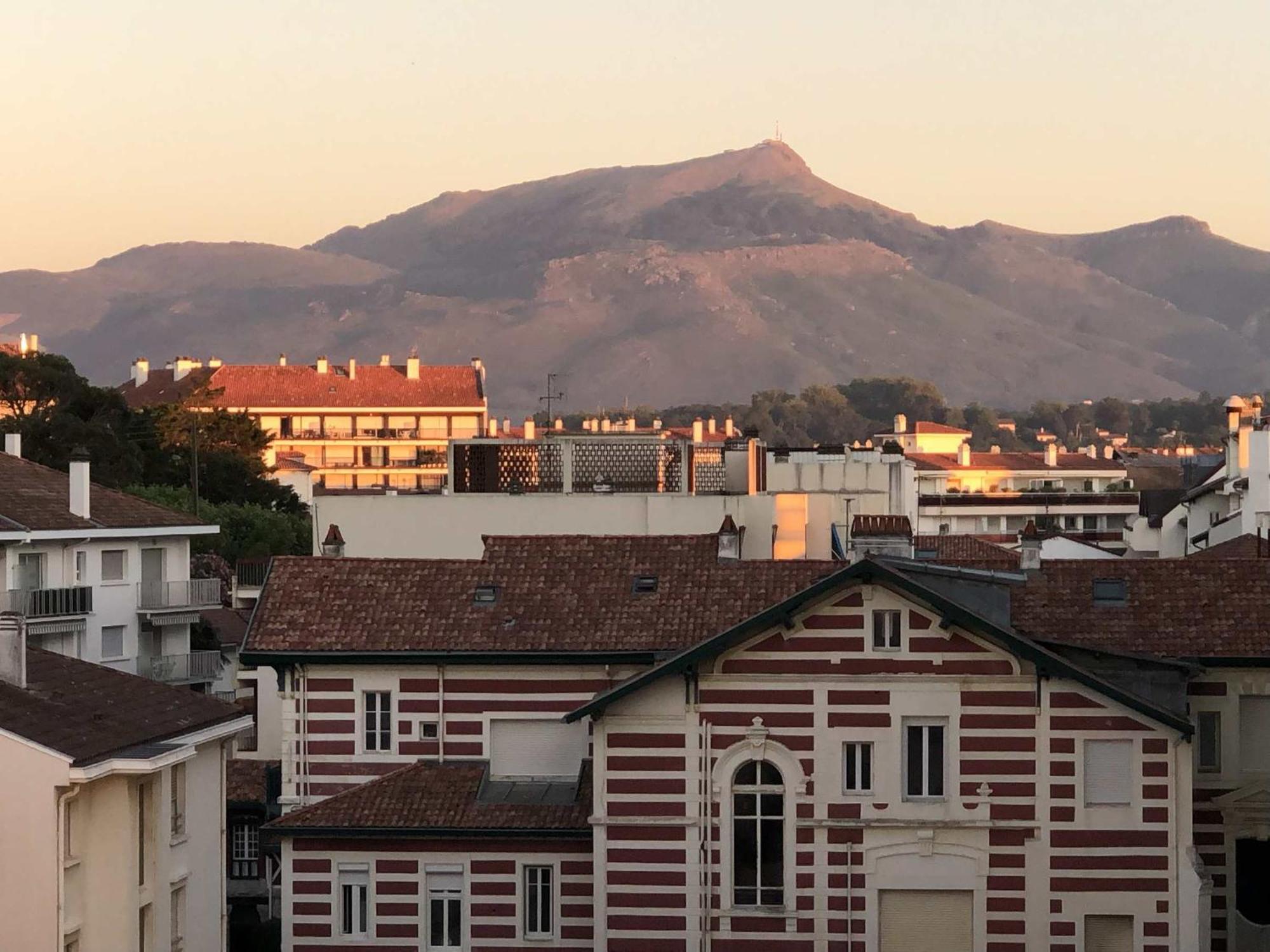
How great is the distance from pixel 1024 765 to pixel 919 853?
204cm

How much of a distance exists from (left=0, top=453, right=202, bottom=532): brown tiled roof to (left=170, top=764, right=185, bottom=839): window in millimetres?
20528

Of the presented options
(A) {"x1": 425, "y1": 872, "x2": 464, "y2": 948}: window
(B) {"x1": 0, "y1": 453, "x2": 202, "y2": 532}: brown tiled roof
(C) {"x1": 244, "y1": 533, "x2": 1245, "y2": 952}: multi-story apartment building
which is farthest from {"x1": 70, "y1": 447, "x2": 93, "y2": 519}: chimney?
(A) {"x1": 425, "y1": 872, "x2": 464, "y2": 948}: window

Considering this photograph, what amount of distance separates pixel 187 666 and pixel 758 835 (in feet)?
104

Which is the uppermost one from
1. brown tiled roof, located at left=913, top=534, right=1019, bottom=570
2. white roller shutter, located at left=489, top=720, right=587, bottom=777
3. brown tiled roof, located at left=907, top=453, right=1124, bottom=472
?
brown tiled roof, located at left=907, top=453, right=1124, bottom=472

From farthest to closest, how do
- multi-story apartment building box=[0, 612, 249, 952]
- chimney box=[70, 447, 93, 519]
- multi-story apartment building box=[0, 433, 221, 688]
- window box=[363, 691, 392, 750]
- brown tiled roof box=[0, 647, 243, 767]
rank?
chimney box=[70, 447, 93, 519]
multi-story apartment building box=[0, 433, 221, 688]
window box=[363, 691, 392, 750]
brown tiled roof box=[0, 647, 243, 767]
multi-story apartment building box=[0, 612, 249, 952]

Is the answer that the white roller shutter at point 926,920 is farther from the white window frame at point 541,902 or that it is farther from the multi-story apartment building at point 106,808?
the multi-story apartment building at point 106,808

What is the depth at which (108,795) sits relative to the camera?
33688 mm

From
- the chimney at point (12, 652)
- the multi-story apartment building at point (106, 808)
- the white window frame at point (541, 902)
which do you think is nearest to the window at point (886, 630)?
the white window frame at point (541, 902)

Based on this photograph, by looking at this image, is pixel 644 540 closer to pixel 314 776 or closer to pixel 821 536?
pixel 314 776

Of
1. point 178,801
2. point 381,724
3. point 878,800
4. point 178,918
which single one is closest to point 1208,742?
point 878,800

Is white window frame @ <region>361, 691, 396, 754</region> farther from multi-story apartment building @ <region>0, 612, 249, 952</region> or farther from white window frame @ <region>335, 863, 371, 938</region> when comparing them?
white window frame @ <region>335, 863, 371, 938</region>

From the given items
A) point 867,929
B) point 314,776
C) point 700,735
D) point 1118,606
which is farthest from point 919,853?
point 314,776

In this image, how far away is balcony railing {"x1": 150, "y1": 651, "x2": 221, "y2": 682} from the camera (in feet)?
211

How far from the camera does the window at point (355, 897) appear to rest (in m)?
38.3
